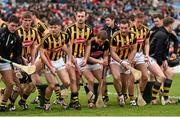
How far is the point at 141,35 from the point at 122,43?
692mm

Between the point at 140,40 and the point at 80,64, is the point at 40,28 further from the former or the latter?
the point at 140,40

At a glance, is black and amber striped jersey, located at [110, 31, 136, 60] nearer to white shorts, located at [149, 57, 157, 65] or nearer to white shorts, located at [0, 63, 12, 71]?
A: white shorts, located at [149, 57, 157, 65]

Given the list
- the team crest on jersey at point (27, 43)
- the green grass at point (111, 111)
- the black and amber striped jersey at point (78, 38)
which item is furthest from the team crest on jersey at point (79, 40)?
the green grass at point (111, 111)

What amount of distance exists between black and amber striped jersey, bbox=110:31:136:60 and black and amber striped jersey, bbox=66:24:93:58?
59 centimetres

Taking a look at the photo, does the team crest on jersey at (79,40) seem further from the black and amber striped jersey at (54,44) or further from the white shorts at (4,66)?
the white shorts at (4,66)

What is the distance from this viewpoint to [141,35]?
1520 cm

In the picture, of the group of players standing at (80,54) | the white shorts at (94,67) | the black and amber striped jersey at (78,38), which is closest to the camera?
the group of players standing at (80,54)

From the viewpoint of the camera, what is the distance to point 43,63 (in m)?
14.1

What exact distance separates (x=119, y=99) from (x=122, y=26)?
5.45 ft

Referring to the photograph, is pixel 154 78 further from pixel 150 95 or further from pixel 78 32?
pixel 78 32

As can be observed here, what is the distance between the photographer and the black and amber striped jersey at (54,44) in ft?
45.4

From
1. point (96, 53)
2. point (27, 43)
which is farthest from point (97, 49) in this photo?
point (27, 43)

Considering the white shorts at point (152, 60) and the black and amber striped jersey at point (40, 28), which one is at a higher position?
the black and amber striped jersey at point (40, 28)

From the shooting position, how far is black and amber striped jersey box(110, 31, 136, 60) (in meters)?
14.7
